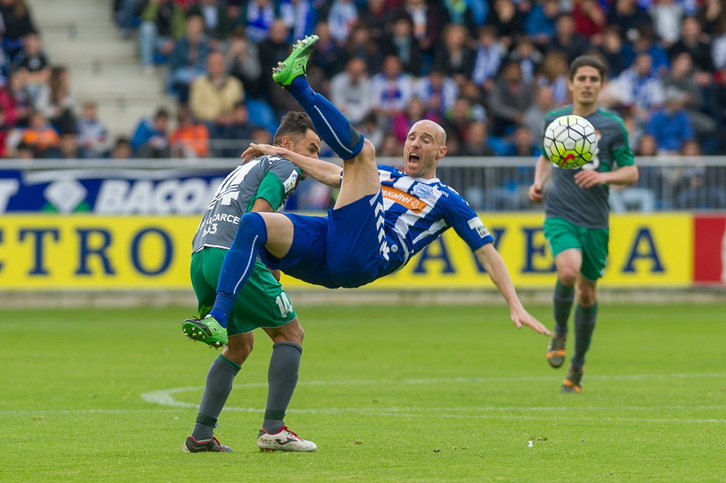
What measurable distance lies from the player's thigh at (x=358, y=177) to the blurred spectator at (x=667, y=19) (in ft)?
63.2

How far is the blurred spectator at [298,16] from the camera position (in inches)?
965

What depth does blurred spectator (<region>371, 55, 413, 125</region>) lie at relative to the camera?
2302cm

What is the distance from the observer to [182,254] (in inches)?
762

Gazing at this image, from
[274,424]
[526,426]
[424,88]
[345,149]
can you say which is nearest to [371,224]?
[345,149]

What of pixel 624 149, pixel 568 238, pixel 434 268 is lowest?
pixel 434 268

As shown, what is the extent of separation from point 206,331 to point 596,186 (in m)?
5.44

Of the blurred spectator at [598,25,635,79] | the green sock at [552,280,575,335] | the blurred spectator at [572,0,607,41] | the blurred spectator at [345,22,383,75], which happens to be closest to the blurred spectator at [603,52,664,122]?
the blurred spectator at [598,25,635,79]

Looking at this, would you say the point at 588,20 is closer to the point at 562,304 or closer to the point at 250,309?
the point at 562,304

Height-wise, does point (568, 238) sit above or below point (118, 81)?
below

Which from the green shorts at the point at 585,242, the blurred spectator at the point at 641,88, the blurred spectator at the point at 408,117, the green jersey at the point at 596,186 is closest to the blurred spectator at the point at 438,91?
the blurred spectator at the point at 408,117

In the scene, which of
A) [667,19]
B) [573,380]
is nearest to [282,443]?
[573,380]

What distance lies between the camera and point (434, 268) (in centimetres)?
1995

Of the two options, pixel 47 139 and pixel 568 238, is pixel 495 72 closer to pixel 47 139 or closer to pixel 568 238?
pixel 47 139

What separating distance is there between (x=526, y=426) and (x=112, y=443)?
2783 mm
